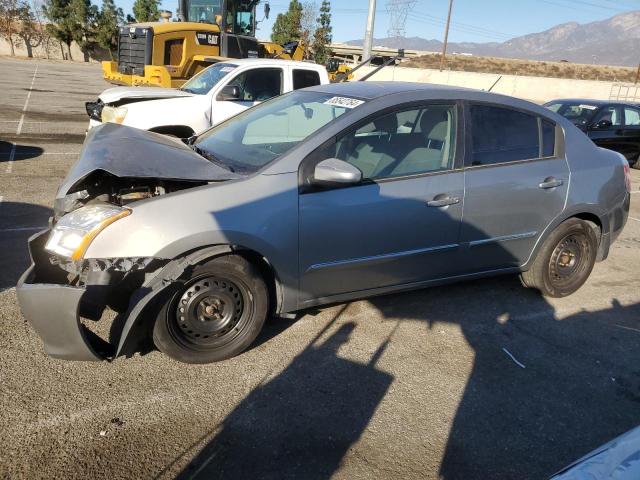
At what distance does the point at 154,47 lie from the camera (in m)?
12.6

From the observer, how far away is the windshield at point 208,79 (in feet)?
26.5

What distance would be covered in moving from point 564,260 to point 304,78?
543cm

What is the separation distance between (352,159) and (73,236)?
70.3 inches

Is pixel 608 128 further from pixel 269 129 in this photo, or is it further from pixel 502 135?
pixel 269 129

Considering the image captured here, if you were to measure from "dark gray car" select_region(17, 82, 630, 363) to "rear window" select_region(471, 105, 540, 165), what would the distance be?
0.01 m

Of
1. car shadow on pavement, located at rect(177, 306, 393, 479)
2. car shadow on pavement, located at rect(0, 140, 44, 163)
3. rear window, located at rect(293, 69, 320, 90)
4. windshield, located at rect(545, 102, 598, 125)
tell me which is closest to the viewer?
car shadow on pavement, located at rect(177, 306, 393, 479)

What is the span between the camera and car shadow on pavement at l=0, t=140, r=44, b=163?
848 centimetres

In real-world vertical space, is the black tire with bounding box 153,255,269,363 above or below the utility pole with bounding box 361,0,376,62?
below

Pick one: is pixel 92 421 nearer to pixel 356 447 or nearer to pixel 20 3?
pixel 356 447

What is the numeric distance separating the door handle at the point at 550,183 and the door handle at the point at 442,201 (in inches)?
34.4

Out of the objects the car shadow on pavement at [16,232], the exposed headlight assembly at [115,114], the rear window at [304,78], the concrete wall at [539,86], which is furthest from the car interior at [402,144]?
the concrete wall at [539,86]

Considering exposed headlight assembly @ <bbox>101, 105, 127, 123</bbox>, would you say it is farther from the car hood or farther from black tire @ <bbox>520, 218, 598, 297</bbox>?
black tire @ <bbox>520, 218, 598, 297</bbox>

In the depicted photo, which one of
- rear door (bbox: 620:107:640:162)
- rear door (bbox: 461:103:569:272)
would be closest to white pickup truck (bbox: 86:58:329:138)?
rear door (bbox: 461:103:569:272)

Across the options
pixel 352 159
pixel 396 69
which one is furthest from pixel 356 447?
pixel 396 69
